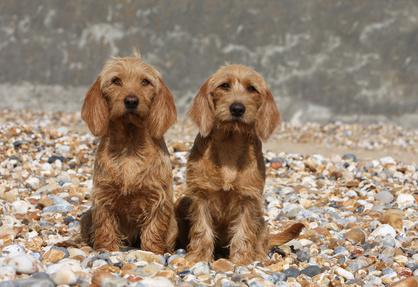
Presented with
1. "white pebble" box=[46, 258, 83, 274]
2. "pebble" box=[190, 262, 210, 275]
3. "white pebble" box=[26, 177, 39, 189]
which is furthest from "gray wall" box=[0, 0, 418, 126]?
"white pebble" box=[46, 258, 83, 274]

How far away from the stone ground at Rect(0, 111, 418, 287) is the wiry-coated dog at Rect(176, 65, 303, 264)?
0.95 feet

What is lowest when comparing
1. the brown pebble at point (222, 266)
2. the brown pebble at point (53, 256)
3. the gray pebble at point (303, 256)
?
the gray pebble at point (303, 256)

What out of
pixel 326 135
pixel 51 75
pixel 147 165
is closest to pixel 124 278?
pixel 147 165

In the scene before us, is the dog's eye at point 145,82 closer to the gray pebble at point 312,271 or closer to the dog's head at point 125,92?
the dog's head at point 125,92

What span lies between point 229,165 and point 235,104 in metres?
0.54

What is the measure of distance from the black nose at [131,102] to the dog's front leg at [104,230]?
96 cm

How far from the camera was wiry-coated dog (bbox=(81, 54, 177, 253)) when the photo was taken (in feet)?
20.0

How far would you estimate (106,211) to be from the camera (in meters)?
6.29

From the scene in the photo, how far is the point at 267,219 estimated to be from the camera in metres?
8.19

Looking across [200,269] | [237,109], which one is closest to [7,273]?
[200,269]

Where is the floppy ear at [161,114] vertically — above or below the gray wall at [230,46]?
below

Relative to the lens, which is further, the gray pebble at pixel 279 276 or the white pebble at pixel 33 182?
the white pebble at pixel 33 182

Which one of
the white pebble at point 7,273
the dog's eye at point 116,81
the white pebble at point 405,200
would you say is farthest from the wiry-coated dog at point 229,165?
the white pebble at point 405,200

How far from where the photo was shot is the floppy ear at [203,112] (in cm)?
615
